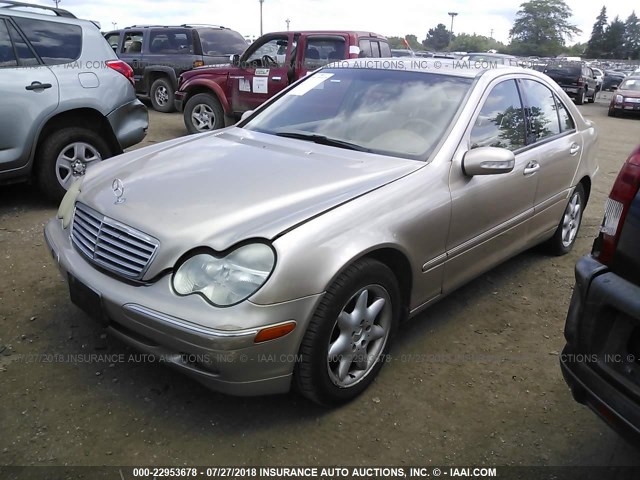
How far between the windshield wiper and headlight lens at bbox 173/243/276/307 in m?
1.18

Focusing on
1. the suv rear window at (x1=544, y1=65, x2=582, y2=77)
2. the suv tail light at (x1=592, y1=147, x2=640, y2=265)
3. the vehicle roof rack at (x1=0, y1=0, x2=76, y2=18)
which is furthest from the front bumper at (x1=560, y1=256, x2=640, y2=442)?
the suv rear window at (x1=544, y1=65, x2=582, y2=77)

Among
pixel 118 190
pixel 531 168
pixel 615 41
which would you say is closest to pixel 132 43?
pixel 118 190

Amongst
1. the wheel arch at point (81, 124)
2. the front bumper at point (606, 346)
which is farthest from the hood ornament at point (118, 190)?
the wheel arch at point (81, 124)

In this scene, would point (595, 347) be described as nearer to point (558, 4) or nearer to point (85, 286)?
point (85, 286)

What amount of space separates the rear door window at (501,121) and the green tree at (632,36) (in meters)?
90.8

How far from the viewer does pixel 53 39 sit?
5168 millimetres

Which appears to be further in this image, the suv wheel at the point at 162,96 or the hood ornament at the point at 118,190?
the suv wheel at the point at 162,96

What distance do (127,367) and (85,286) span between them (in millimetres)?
570

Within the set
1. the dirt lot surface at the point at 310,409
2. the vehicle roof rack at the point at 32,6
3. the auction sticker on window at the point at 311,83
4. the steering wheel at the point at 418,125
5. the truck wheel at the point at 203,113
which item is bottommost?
the dirt lot surface at the point at 310,409

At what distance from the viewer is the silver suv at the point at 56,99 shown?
4.77 metres

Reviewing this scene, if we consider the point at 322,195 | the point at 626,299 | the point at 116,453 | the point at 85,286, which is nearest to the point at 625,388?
the point at 626,299

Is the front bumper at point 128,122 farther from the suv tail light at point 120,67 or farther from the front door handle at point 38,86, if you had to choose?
the front door handle at point 38,86

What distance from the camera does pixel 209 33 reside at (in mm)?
12109

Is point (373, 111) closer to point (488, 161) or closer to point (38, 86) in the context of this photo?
point (488, 161)
